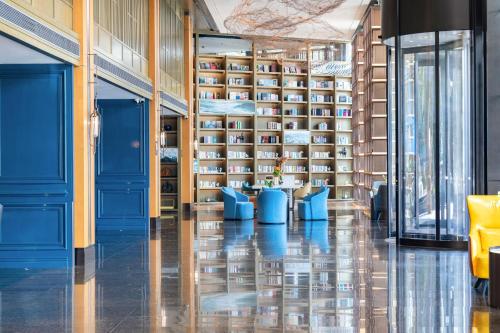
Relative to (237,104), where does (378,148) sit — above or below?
below

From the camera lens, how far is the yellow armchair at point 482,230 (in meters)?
7.64

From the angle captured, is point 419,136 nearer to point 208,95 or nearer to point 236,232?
point 236,232

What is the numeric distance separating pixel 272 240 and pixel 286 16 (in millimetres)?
8453

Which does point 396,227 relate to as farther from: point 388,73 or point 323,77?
point 323,77

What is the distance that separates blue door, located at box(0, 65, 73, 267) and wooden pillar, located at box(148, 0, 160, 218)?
18.3 feet

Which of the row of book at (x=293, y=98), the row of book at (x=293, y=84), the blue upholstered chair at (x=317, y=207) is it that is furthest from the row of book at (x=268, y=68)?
the blue upholstered chair at (x=317, y=207)

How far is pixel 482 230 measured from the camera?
7898mm

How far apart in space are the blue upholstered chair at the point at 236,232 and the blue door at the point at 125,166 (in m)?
1.76

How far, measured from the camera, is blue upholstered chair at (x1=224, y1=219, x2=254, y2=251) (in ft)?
41.0

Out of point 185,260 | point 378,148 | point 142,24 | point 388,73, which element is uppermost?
point 142,24

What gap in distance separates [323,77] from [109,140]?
Result: 10798 millimetres

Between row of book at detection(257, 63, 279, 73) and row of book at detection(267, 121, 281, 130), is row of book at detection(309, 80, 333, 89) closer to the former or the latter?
row of book at detection(257, 63, 279, 73)

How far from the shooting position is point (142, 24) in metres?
15.0

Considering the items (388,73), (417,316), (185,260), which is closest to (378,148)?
(388,73)
